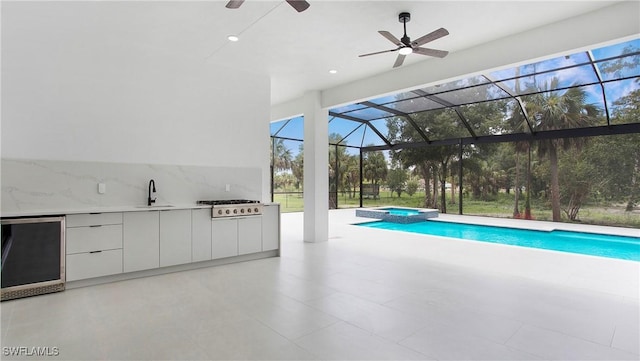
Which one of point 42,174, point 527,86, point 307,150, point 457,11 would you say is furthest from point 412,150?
point 42,174

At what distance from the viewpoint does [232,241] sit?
4629 millimetres

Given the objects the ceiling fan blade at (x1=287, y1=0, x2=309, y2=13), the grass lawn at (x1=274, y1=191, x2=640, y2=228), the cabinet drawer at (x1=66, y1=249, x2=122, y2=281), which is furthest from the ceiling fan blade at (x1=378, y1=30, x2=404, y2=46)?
the grass lawn at (x1=274, y1=191, x2=640, y2=228)

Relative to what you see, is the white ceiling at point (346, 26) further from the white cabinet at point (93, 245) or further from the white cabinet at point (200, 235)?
the white cabinet at point (93, 245)

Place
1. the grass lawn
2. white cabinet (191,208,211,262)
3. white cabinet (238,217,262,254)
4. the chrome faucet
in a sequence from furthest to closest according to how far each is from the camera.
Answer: the grass lawn → white cabinet (238,217,262,254) → the chrome faucet → white cabinet (191,208,211,262)

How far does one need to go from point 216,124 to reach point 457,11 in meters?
3.53

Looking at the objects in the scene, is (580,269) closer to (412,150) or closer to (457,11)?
(457,11)

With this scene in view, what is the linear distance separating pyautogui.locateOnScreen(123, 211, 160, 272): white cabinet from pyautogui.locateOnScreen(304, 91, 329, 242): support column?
2.89 meters

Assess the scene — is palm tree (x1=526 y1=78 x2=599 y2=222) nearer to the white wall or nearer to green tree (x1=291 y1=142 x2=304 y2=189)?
green tree (x1=291 y1=142 x2=304 y2=189)

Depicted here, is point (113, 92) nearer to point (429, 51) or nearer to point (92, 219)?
point (92, 219)

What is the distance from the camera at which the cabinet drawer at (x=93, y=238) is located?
3.48 m

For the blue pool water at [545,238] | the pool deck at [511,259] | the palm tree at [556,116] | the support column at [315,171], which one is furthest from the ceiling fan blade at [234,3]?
the palm tree at [556,116]

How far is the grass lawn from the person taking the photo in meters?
9.48

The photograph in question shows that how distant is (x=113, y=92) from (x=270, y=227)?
2.74 metres

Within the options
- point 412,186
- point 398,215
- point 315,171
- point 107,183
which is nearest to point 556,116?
point 412,186
